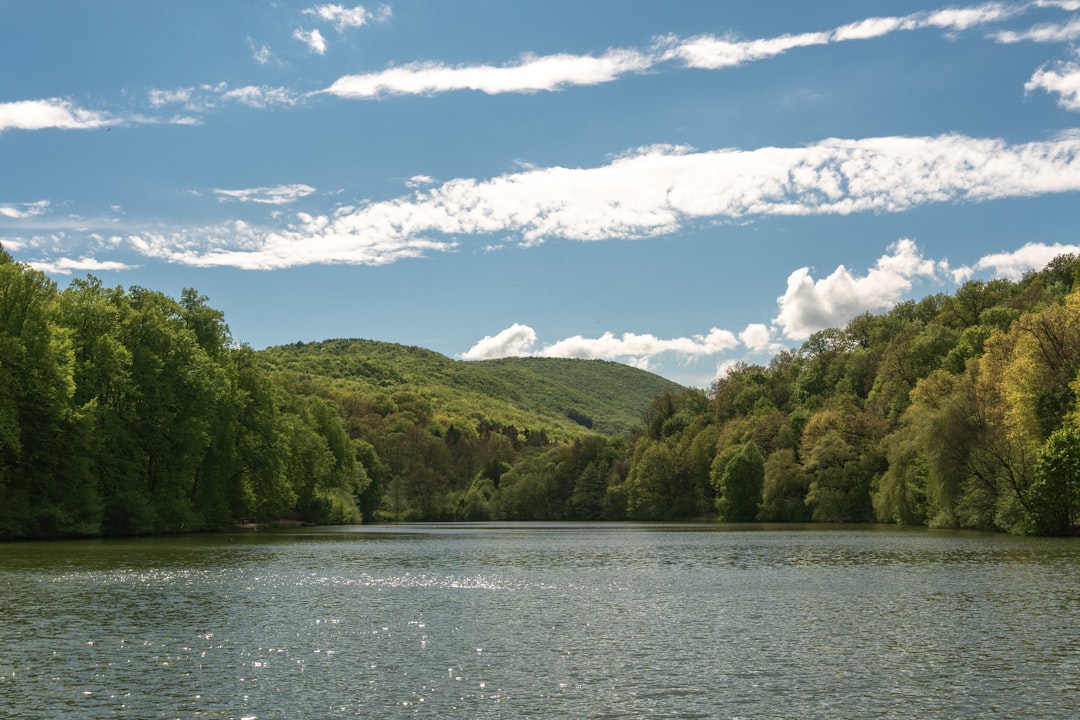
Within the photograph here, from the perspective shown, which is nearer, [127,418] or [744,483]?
[127,418]

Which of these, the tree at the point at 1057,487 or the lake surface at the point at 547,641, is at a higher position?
the tree at the point at 1057,487

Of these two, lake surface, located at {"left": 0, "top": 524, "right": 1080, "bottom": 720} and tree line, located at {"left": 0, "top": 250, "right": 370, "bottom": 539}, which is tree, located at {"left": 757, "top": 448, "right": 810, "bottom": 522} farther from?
lake surface, located at {"left": 0, "top": 524, "right": 1080, "bottom": 720}

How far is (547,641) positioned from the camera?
26141 mm

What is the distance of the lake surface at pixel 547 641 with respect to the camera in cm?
1892

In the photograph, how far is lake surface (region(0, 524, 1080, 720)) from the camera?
18.9m

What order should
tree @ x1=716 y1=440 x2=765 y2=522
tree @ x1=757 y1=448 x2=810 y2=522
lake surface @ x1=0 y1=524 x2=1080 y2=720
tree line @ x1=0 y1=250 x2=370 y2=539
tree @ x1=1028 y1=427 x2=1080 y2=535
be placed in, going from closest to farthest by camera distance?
lake surface @ x1=0 y1=524 x2=1080 y2=720, tree @ x1=1028 y1=427 x2=1080 y2=535, tree line @ x1=0 y1=250 x2=370 y2=539, tree @ x1=757 y1=448 x2=810 y2=522, tree @ x1=716 y1=440 x2=765 y2=522

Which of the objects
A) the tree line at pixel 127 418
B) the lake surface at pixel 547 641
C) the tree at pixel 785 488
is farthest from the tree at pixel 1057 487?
the tree line at pixel 127 418

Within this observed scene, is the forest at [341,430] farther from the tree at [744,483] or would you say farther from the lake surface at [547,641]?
the lake surface at [547,641]

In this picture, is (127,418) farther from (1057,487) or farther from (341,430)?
(1057,487)

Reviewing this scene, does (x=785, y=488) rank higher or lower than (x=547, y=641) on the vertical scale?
higher

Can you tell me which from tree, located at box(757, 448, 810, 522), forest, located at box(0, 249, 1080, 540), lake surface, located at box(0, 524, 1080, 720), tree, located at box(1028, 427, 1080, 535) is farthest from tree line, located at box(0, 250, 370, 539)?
tree, located at box(1028, 427, 1080, 535)

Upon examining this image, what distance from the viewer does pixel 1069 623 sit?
27.3 meters

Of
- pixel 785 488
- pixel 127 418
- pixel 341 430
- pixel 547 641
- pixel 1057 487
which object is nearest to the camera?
pixel 547 641

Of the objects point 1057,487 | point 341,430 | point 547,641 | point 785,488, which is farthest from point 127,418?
point 785,488
